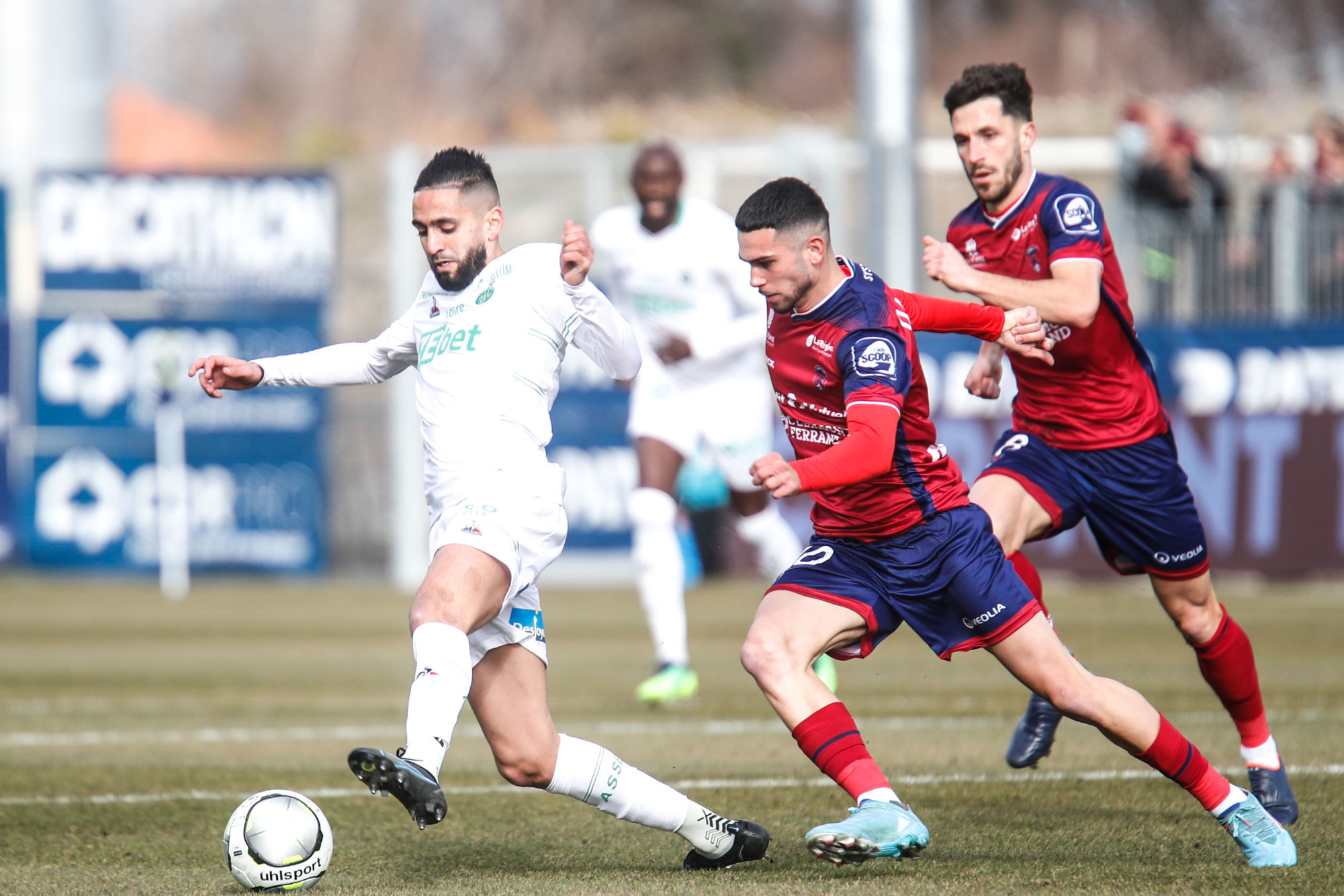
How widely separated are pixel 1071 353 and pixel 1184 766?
1640 millimetres

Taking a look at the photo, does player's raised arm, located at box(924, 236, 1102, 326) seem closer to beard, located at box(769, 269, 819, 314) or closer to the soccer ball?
beard, located at box(769, 269, 819, 314)

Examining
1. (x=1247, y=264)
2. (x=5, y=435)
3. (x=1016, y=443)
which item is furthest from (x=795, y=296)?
(x=5, y=435)

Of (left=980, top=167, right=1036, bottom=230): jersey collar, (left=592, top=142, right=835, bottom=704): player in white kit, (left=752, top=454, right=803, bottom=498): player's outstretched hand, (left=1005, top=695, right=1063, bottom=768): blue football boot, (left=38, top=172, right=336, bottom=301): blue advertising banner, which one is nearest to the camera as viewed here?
(left=752, top=454, right=803, bottom=498): player's outstretched hand

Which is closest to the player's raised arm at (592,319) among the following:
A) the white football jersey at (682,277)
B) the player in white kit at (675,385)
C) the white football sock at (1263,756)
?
the white football sock at (1263,756)

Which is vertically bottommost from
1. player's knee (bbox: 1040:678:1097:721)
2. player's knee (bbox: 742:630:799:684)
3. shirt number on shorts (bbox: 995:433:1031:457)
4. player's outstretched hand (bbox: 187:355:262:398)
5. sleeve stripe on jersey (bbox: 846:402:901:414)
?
player's knee (bbox: 1040:678:1097:721)

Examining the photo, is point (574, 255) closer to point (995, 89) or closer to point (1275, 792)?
point (995, 89)

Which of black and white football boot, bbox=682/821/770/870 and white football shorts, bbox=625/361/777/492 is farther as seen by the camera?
white football shorts, bbox=625/361/777/492

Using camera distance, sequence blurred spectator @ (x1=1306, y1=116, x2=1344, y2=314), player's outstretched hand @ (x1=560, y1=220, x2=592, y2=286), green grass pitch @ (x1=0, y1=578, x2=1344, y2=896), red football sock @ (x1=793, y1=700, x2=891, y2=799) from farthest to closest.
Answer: blurred spectator @ (x1=1306, y1=116, x2=1344, y2=314) → player's outstretched hand @ (x1=560, y1=220, x2=592, y2=286) → green grass pitch @ (x1=0, y1=578, x2=1344, y2=896) → red football sock @ (x1=793, y1=700, x2=891, y2=799)

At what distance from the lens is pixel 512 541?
4723mm

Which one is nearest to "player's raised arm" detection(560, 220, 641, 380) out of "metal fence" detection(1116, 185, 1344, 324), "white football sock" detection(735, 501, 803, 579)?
"white football sock" detection(735, 501, 803, 579)

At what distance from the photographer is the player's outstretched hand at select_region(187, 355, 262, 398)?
5.14m

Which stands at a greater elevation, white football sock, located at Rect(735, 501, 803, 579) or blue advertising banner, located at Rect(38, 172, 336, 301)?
blue advertising banner, located at Rect(38, 172, 336, 301)

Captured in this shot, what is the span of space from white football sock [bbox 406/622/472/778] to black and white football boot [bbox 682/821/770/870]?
882 millimetres

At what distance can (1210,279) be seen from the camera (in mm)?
15727
